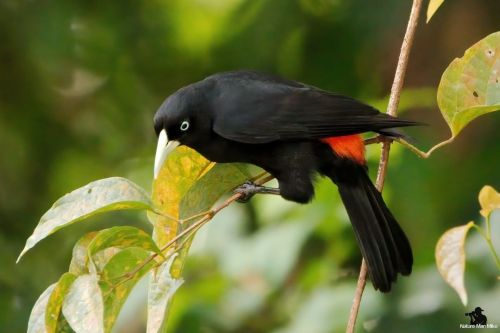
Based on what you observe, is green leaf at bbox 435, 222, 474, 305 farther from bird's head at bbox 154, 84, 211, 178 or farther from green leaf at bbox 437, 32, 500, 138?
bird's head at bbox 154, 84, 211, 178

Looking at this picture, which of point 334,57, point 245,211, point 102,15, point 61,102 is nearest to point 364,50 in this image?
point 334,57

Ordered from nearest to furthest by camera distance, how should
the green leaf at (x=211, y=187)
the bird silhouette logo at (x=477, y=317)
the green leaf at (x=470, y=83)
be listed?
the green leaf at (x=470, y=83) < the green leaf at (x=211, y=187) < the bird silhouette logo at (x=477, y=317)

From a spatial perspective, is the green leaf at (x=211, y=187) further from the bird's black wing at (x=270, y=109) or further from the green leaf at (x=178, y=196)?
the bird's black wing at (x=270, y=109)

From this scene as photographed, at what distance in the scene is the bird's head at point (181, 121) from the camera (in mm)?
2875

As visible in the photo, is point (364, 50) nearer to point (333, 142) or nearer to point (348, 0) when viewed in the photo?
point (348, 0)

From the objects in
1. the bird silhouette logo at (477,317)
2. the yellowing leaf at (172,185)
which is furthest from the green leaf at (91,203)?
the bird silhouette logo at (477,317)

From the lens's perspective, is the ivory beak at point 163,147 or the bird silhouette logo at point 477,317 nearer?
the ivory beak at point 163,147

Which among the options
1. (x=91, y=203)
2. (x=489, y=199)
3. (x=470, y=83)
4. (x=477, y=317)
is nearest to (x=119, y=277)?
(x=91, y=203)

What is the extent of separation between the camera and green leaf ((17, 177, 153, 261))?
1987 mm

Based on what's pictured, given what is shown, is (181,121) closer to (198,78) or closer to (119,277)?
(119,277)

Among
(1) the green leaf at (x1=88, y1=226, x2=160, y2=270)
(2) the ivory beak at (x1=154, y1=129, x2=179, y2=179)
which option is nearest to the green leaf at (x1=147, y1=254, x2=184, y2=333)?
(1) the green leaf at (x1=88, y1=226, x2=160, y2=270)

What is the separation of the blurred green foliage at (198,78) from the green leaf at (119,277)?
1.35 meters

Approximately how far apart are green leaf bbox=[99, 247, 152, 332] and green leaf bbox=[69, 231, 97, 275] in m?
0.06

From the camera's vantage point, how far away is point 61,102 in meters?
5.05
